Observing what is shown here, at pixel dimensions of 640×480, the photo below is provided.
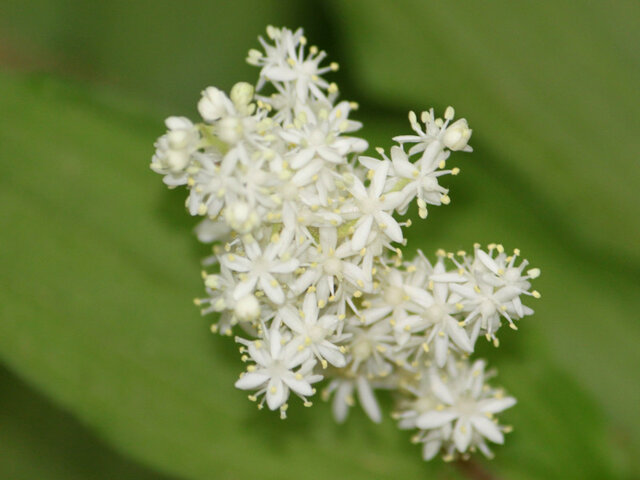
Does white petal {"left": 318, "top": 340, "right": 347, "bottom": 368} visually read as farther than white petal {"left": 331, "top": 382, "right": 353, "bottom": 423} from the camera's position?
No

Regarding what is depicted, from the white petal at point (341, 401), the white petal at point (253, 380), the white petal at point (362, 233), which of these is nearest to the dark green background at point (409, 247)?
the white petal at point (341, 401)

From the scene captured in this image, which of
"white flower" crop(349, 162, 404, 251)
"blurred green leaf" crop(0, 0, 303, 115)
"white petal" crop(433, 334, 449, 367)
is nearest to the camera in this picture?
"white flower" crop(349, 162, 404, 251)

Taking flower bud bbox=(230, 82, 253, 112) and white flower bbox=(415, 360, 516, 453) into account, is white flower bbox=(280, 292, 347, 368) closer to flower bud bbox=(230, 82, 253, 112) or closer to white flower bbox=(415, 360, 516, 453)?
white flower bbox=(415, 360, 516, 453)

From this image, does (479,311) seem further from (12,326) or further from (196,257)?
(12,326)

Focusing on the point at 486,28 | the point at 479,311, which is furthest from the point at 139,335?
the point at 486,28

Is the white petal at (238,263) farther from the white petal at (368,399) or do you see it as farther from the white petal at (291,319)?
the white petal at (368,399)

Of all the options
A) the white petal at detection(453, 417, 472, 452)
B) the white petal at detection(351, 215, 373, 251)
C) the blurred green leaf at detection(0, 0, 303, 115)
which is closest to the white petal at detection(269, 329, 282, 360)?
the white petal at detection(351, 215, 373, 251)
